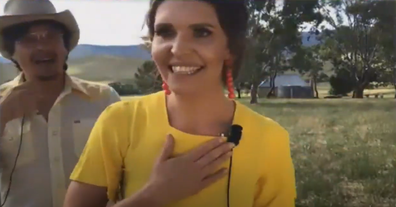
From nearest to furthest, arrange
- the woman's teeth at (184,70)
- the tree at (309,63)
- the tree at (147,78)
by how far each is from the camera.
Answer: the woman's teeth at (184,70)
the tree at (147,78)
the tree at (309,63)

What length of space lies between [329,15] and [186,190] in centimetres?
53

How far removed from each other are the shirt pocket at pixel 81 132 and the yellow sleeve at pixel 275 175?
0.41 meters

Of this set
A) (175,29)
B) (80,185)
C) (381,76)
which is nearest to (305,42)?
(381,76)

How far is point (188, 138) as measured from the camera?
23.4 inches

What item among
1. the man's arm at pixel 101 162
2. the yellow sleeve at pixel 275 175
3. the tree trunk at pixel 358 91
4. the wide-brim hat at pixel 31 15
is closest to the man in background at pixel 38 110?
the wide-brim hat at pixel 31 15

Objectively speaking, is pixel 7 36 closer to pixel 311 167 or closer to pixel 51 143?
pixel 51 143

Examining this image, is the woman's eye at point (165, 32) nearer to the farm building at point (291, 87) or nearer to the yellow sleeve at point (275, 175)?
the yellow sleeve at point (275, 175)

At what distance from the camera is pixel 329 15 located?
91 cm

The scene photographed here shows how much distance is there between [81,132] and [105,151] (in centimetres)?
33

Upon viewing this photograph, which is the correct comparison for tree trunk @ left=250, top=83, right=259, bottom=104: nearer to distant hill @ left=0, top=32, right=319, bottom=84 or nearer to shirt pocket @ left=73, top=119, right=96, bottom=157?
distant hill @ left=0, top=32, right=319, bottom=84

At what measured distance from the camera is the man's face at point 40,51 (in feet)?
2.72

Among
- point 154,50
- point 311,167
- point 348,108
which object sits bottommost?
point 311,167

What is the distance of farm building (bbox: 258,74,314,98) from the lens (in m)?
0.92

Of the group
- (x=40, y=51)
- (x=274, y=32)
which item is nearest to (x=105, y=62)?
(x=40, y=51)
